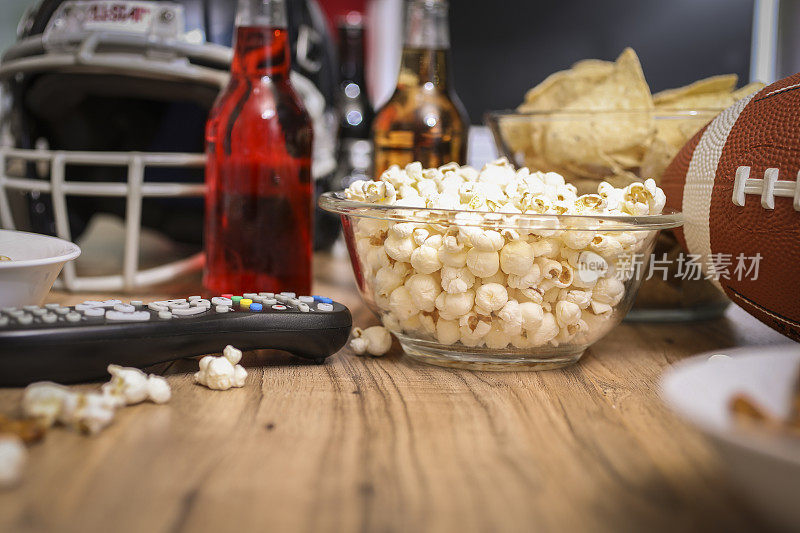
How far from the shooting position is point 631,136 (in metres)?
0.91

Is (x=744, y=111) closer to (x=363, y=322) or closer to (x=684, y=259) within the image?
(x=684, y=259)

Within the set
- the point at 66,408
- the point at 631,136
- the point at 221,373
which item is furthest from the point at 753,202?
the point at 66,408

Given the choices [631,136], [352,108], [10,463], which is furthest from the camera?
[352,108]

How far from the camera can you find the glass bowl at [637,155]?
0.91 meters

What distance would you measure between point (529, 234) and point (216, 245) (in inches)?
17.0

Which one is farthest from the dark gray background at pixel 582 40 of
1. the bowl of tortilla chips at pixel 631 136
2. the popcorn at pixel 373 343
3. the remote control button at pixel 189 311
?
the remote control button at pixel 189 311

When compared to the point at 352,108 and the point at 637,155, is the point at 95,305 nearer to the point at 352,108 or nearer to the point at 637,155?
the point at 637,155

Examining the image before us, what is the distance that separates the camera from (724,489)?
18.9 inches

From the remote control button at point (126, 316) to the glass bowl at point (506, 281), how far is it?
21 cm

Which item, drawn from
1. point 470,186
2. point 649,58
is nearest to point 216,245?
point 470,186

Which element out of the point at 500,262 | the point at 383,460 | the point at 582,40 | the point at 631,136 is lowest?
the point at 383,460

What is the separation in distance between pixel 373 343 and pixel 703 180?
0.37 metres

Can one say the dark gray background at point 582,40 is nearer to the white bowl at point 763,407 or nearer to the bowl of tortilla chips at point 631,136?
the bowl of tortilla chips at point 631,136

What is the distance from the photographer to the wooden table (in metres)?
0.43
